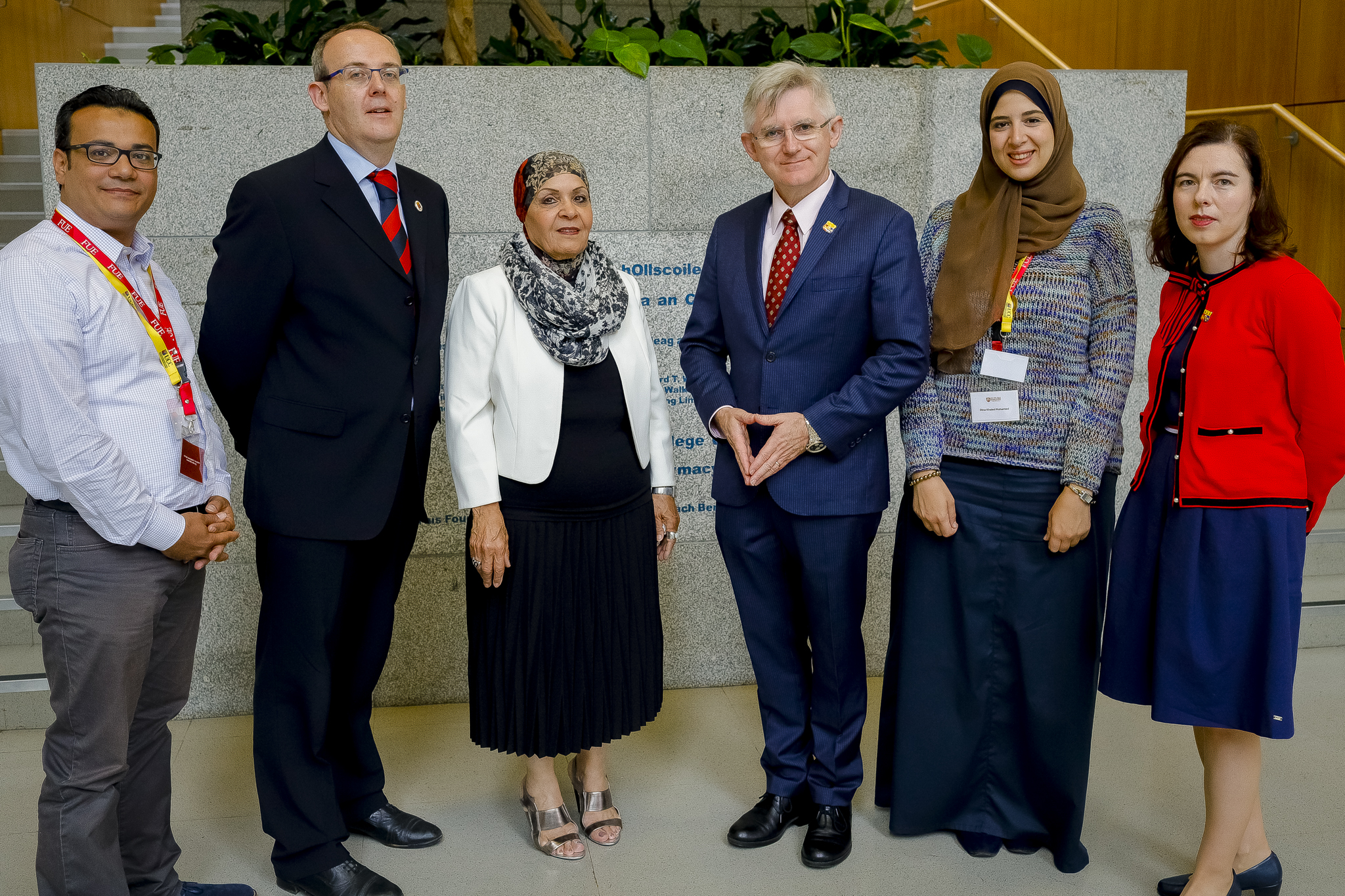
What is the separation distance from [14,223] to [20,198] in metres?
0.36

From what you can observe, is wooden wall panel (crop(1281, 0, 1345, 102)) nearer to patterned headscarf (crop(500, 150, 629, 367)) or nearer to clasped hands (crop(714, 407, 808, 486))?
clasped hands (crop(714, 407, 808, 486))

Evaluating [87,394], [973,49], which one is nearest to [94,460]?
[87,394]

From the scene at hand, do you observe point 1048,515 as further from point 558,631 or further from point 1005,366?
point 558,631

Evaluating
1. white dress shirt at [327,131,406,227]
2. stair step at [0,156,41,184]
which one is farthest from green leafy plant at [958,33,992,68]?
stair step at [0,156,41,184]

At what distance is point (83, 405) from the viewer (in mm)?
1893

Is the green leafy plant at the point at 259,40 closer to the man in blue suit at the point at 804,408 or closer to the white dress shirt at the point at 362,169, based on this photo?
the white dress shirt at the point at 362,169

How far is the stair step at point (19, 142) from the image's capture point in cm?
588

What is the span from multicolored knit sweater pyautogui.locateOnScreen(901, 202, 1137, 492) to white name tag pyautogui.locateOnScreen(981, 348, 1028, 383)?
0.02 meters

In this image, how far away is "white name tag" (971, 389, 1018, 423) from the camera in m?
2.36

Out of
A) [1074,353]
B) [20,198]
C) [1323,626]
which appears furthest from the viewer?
[20,198]

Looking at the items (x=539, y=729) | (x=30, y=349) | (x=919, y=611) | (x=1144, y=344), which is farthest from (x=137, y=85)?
(x=1144, y=344)

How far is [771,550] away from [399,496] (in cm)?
91

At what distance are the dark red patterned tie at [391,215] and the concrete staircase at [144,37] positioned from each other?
524 cm

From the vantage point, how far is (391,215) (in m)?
2.35
